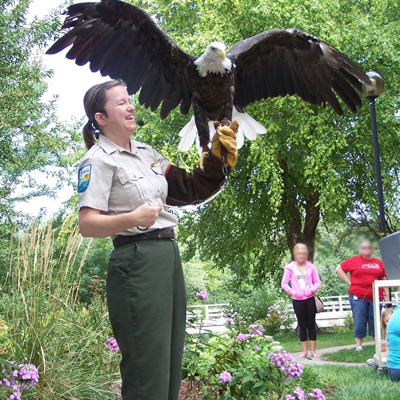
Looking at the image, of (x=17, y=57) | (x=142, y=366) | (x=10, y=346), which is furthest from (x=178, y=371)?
(x=17, y=57)

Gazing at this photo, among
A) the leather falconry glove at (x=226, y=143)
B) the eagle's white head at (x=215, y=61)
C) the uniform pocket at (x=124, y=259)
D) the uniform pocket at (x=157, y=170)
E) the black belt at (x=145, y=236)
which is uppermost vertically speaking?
the eagle's white head at (x=215, y=61)

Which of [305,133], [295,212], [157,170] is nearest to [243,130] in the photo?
[157,170]

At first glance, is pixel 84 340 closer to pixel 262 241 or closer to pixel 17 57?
pixel 17 57

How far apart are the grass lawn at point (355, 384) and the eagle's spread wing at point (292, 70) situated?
1.99 metres

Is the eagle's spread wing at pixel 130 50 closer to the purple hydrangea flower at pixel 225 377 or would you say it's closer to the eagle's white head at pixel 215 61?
the eagle's white head at pixel 215 61

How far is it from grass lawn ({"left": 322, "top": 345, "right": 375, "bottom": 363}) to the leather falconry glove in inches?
187

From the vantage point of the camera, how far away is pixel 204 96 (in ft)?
12.3

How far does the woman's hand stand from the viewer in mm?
1540

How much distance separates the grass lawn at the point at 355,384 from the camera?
3.58m

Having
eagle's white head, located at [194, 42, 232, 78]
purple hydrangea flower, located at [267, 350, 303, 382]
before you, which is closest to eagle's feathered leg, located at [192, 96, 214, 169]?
eagle's white head, located at [194, 42, 232, 78]

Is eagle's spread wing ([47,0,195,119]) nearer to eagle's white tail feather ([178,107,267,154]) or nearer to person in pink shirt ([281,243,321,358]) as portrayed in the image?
eagle's white tail feather ([178,107,267,154])

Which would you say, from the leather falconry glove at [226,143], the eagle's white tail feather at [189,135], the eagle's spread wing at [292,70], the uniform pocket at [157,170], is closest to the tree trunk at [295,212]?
the eagle's spread wing at [292,70]

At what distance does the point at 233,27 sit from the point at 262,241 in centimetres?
532

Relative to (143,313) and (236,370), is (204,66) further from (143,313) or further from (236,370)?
(143,313)
